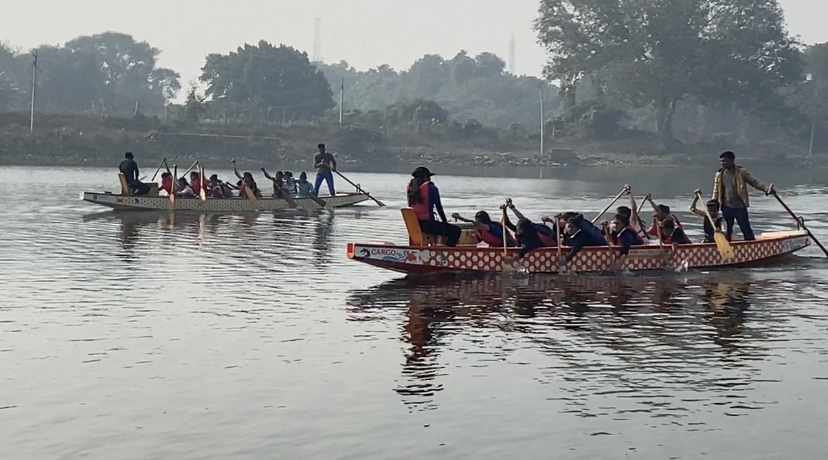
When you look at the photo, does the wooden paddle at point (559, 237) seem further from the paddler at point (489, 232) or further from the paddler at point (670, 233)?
the paddler at point (670, 233)

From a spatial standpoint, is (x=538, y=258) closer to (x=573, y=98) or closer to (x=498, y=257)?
(x=498, y=257)

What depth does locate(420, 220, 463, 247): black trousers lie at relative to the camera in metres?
19.3

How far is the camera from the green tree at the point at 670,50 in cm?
10262

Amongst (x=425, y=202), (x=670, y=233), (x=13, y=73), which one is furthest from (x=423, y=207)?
(x=13, y=73)

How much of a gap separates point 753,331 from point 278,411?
7138 mm

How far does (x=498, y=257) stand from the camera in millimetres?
19312

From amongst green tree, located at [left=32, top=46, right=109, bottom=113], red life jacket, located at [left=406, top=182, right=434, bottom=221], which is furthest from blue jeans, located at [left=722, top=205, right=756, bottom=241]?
green tree, located at [left=32, top=46, right=109, bottom=113]

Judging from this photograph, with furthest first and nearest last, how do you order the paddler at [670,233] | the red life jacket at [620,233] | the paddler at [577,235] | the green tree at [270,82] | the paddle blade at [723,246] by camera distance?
the green tree at [270,82] → the paddler at [670,233] → the paddle blade at [723,246] → the red life jacket at [620,233] → the paddler at [577,235]

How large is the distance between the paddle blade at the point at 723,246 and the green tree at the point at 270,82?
87.5 meters

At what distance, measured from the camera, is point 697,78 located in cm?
10262

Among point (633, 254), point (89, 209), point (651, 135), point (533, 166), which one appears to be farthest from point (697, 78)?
point (633, 254)

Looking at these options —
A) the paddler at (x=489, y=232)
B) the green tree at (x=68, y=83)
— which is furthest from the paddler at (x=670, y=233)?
the green tree at (x=68, y=83)

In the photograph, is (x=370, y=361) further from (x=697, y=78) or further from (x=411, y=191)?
(x=697, y=78)

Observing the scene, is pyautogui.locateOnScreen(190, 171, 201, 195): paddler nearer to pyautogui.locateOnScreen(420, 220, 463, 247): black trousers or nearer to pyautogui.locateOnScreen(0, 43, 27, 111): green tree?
pyautogui.locateOnScreen(420, 220, 463, 247): black trousers
